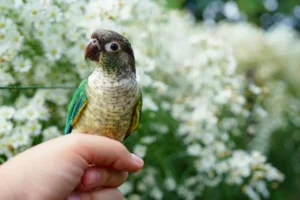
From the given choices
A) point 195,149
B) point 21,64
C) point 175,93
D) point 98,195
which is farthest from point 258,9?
point 98,195

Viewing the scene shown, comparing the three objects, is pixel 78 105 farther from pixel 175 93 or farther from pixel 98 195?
pixel 175 93

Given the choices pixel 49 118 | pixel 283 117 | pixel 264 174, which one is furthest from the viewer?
pixel 283 117

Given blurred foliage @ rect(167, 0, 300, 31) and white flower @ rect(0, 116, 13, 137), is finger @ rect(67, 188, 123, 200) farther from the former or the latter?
blurred foliage @ rect(167, 0, 300, 31)

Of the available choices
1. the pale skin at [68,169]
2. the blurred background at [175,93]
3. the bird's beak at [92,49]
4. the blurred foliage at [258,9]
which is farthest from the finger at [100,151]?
the blurred foliage at [258,9]

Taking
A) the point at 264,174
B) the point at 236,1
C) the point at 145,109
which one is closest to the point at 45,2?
the point at 145,109

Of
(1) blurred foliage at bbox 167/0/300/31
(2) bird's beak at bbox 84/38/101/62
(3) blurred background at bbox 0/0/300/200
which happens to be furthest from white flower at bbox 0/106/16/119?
(1) blurred foliage at bbox 167/0/300/31

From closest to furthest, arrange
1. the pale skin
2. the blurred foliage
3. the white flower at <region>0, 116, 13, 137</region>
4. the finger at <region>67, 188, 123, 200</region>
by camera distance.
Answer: the pale skin, the finger at <region>67, 188, 123, 200</region>, the white flower at <region>0, 116, 13, 137</region>, the blurred foliage

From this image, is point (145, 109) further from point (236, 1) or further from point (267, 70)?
point (236, 1)

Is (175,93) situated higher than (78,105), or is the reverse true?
(78,105)
